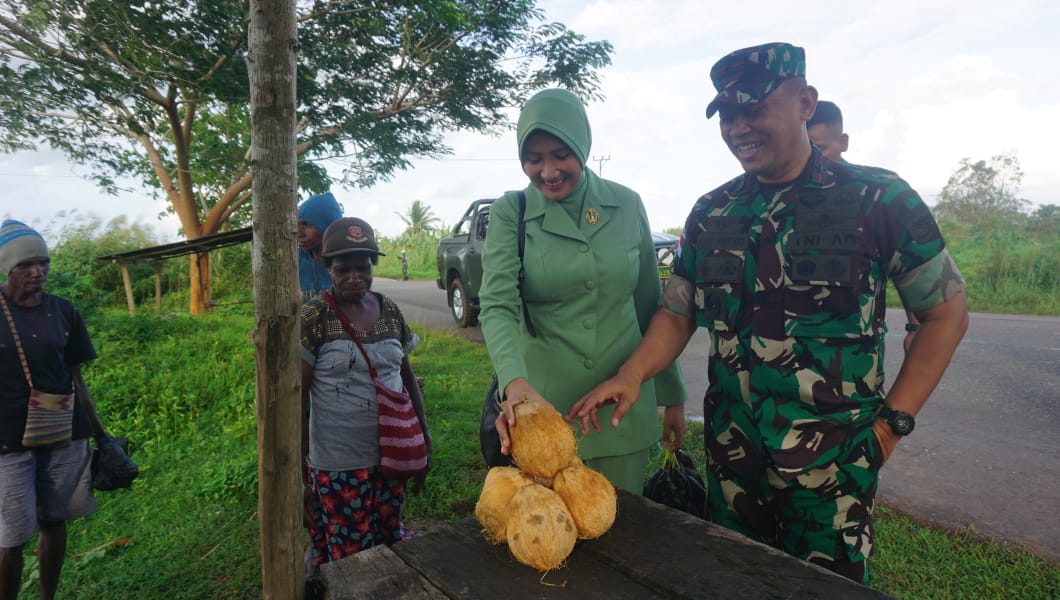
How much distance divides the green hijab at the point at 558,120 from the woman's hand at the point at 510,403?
0.74m

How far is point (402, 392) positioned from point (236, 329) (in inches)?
322

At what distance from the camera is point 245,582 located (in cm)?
297

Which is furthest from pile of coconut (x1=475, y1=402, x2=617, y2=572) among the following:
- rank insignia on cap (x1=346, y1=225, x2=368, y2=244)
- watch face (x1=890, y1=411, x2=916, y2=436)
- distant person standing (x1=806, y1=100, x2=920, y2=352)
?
distant person standing (x1=806, y1=100, x2=920, y2=352)

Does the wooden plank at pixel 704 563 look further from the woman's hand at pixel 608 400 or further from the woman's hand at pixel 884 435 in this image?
the woman's hand at pixel 884 435

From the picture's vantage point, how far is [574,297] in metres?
1.91

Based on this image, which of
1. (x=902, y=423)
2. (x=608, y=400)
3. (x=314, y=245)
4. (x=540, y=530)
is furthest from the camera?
(x=314, y=245)

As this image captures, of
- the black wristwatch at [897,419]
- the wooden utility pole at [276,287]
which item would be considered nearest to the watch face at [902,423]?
the black wristwatch at [897,419]

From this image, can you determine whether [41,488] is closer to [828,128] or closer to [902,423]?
[902,423]

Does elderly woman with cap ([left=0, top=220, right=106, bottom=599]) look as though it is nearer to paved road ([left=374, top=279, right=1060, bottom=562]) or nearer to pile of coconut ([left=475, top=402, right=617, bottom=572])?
pile of coconut ([left=475, top=402, right=617, bottom=572])

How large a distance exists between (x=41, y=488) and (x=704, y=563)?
9.45 feet

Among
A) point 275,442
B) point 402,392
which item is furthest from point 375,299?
point 275,442

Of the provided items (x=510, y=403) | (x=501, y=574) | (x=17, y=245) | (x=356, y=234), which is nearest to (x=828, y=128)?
(x=356, y=234)

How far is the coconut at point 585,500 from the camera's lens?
1.39 m

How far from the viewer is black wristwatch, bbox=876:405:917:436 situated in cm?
151
